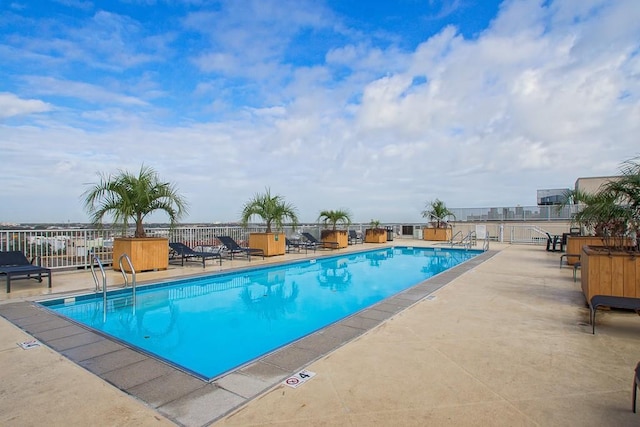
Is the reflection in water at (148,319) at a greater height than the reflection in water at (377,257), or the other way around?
the reflection in water at (148,319)

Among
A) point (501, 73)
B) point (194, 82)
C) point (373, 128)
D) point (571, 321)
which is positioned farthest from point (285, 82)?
point (571, 321)

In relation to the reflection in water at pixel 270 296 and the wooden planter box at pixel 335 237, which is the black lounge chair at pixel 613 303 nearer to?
Result: the reflection in water at pixel 270 296

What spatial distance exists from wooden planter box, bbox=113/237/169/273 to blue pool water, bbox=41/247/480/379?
4.90 feet

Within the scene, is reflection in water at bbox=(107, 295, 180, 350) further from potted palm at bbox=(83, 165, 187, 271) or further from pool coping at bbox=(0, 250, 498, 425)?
potted palm at bbox=(83, 165, 187, 271)

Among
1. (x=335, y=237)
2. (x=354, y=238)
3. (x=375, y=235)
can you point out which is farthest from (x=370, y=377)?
(x=375, y=235)

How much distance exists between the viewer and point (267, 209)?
12492 mm

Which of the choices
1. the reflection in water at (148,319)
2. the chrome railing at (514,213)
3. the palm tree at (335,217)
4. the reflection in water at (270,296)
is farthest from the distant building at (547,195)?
the reflection in water at (148,319)

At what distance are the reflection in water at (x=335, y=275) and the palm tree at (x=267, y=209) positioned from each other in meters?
2.46

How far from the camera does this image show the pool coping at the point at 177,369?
92.7 inches

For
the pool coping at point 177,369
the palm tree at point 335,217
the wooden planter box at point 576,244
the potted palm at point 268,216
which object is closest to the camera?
the pool coping at point 177,369

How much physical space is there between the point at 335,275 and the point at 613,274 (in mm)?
6337

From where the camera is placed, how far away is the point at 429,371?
9.46 feet

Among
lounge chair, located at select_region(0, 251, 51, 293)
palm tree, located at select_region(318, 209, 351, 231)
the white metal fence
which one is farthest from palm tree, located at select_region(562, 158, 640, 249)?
palm tree, located at select_region(318, 209, 351, 231)

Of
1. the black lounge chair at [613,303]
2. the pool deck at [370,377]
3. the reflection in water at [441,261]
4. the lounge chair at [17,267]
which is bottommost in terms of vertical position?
the reflection in water at [441,261]
